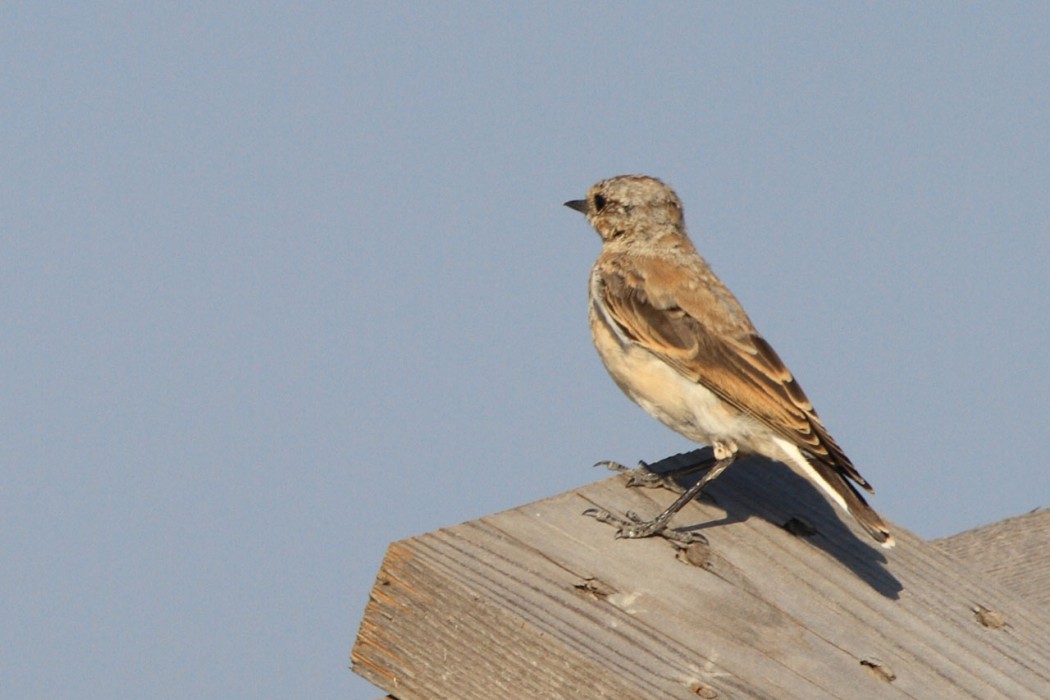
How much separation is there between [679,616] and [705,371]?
257 cm

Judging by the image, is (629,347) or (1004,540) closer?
(1004,540)

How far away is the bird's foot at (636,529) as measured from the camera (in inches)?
215

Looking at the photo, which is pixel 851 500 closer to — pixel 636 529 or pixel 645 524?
pixel 645 524

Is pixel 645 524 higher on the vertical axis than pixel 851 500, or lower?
lower

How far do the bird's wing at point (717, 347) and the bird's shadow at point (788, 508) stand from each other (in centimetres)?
19

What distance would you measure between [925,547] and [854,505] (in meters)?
Answer: 0.32

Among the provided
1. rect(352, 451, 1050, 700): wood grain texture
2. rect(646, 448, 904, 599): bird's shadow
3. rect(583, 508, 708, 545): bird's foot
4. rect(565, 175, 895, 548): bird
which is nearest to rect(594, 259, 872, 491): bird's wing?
rect(565, 175, 895, 548): bird

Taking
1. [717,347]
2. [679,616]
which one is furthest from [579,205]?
[679,616]

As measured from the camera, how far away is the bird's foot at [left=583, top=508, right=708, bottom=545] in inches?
215

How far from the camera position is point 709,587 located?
17.3ft

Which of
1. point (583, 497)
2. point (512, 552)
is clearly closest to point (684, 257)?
point (583, 497)

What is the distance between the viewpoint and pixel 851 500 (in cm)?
624

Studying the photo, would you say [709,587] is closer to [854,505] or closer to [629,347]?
[854,505]

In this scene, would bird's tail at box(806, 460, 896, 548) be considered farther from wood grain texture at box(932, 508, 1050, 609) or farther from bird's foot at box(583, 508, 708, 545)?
bird's foot at box(583, 508, 708, 545)
